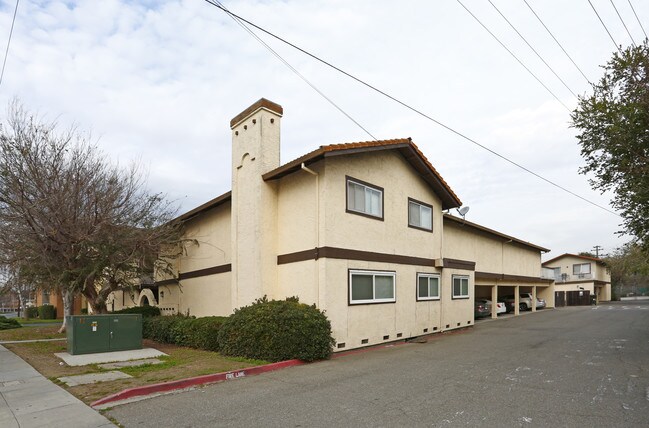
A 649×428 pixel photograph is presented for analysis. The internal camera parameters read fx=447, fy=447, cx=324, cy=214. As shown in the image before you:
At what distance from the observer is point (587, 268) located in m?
52.1

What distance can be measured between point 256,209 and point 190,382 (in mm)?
6643

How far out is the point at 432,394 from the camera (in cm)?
791

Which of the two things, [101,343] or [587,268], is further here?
[587,268]

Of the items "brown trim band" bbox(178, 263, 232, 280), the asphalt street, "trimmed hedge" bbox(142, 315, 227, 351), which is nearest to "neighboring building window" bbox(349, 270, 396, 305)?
the asphalt street

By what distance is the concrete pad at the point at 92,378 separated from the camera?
9.30m

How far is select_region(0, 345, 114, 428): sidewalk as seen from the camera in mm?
6629

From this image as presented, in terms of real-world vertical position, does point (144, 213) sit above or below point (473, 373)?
above

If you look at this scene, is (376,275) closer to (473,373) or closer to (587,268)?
(473,373)

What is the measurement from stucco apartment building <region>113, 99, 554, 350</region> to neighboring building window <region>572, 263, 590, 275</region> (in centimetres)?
4042

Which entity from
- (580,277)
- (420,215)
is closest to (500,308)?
(420,215)

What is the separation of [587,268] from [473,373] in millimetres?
50465

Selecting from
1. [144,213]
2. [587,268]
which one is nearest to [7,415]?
[144,213]

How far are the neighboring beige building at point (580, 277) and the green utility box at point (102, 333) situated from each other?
134ft

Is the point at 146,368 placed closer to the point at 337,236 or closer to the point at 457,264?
the point at 337,236
